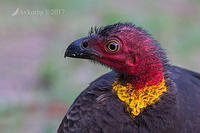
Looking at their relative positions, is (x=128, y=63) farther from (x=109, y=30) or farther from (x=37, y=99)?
(x=37, y=99)

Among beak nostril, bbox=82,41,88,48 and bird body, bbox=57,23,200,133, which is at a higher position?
beak nostril, bbox=82,41,88,48

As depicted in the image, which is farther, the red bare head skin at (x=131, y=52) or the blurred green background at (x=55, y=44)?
the blurred green background at (x=55, y=44)

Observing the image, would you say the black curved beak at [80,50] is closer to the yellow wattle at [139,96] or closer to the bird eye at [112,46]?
the bird eye at [112,46]

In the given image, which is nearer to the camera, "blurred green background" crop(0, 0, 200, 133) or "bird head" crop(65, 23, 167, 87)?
"bird head" crop(65, 23, 167, 87)

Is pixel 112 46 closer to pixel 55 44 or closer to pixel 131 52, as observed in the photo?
pixel 131 52

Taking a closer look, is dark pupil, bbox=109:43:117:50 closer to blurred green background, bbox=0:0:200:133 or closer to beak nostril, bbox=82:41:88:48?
beak nostril, bbox=82:41:88:48

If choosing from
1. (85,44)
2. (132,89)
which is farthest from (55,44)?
(132,89)

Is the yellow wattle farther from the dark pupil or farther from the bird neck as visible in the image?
the dark pupil

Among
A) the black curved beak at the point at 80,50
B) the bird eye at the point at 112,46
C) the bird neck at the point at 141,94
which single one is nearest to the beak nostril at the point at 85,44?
the black curved beak at the point at 80,50

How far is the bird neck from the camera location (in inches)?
128

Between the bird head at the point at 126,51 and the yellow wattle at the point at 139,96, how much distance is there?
5 cm

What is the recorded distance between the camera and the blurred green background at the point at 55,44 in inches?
207

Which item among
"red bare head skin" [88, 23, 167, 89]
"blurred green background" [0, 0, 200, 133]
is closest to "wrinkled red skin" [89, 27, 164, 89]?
"red bare head skin" [88, 23, 167, 89]

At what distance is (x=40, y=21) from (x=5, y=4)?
66 cm
